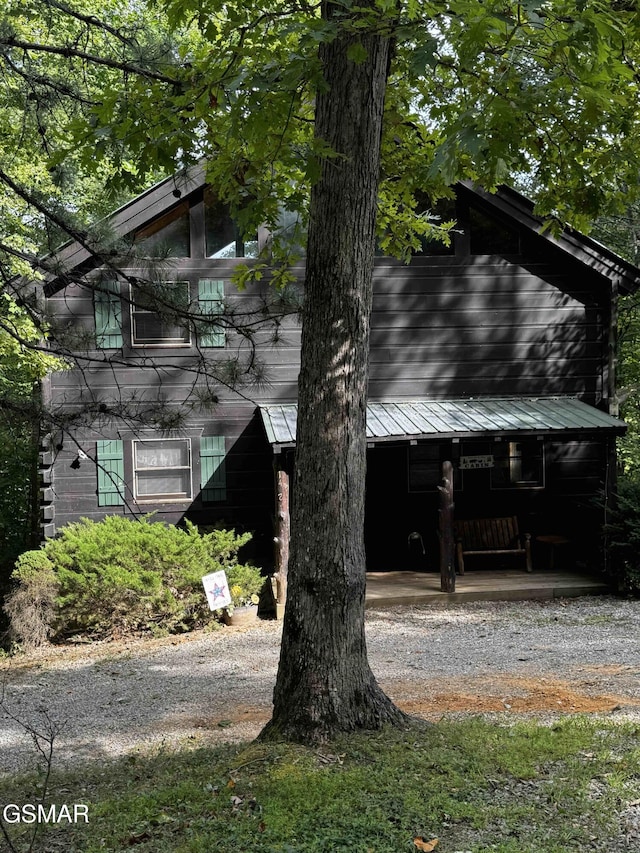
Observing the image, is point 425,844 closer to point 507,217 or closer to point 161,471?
point 161,471

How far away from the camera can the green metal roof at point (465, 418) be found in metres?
13.5

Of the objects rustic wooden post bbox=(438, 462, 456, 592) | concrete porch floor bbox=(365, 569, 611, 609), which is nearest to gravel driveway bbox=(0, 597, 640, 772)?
concrete porch floor bbox=(365, 569, 611, 609)

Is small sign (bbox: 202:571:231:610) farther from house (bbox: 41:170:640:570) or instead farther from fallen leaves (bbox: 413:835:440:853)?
fallen leaves (bbox: 413:835:440:853)

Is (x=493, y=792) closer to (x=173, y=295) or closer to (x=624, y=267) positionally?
(x=173, y=295)

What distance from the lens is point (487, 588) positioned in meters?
13.9

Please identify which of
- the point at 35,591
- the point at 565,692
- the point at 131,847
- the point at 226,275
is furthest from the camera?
the point at 226,275

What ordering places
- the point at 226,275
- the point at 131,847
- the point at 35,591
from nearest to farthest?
the point at 131,847
the point at 35,591
the point at 226,275

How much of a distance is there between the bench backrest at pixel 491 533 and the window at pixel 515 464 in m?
0.73

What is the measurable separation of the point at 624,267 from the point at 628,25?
10.0 m

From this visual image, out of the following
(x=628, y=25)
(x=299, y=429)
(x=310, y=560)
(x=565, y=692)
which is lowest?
(x=565, y=692)

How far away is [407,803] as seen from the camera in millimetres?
4719

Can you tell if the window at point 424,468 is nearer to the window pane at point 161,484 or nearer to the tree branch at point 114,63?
the window pane at point 161,484

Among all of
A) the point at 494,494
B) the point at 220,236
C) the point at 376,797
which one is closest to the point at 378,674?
the point at 376,797

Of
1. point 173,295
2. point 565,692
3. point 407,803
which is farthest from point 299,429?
point 565,692
